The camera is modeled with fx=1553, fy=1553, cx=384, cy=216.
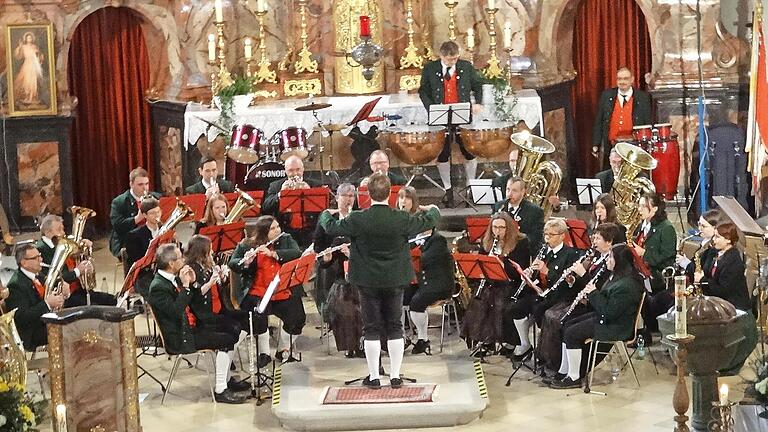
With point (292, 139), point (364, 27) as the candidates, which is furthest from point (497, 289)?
point (364, 27)

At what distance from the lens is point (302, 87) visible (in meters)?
19.1

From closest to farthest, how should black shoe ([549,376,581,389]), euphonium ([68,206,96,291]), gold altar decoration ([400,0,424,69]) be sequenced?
black shoe ([549,376,581,389]), euphonium ([68,206,96,291]), gold altar decoration ([400,0,424,69])

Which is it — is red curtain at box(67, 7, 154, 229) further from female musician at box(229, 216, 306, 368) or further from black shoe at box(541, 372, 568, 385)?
black shoe at box(541, 372, 568, 385)

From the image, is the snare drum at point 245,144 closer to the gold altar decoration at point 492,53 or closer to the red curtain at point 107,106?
the gold altar decoration at point 492,53

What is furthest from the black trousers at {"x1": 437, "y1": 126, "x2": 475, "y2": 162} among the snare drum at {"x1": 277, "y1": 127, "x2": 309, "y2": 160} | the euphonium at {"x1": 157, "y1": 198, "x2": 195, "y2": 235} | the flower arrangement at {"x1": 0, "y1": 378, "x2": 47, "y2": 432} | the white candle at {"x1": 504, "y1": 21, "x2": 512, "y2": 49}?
the flower arrangement at {"x1": 0, "y1": 378, "x2": 47, "y2": 432}

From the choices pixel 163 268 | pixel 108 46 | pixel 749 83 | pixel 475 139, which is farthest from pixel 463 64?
pixel 163 268

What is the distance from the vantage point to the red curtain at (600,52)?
768 inches

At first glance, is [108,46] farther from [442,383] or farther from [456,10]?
[442,383]

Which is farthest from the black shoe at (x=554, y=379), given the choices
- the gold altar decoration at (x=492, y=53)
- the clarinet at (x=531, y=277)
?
the gold altar decoration at (x=492, y=53)

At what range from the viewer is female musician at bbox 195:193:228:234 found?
13.6 m

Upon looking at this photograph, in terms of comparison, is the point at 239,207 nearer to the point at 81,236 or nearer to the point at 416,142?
the point at 81,236

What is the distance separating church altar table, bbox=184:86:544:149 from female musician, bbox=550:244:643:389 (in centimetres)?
540

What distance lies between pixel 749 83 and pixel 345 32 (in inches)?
192

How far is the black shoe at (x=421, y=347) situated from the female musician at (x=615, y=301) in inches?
64.9
